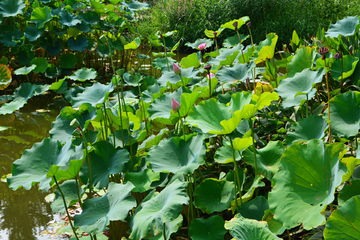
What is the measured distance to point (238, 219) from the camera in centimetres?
89

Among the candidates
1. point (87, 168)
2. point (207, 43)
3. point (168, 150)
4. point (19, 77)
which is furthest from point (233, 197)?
point (19, 77)

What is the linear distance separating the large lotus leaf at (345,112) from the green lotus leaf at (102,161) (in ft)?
2.63

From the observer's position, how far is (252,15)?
19.6 ft

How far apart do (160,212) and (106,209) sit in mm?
263

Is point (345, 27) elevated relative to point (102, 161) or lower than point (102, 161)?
elevated

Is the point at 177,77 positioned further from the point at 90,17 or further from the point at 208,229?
the point at 90,17

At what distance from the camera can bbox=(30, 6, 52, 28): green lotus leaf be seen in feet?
10.5

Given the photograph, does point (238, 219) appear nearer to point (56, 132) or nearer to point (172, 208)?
point (172, 208)

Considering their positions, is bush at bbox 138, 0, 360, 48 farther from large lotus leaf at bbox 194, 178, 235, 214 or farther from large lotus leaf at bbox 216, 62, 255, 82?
large lotus leaf at bbox 194, 178, 235, 214

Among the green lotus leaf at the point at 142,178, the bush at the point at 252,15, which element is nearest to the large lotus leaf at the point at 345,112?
the green lotus leaf at the point at 142,178

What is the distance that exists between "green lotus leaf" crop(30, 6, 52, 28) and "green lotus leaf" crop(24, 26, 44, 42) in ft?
0.31

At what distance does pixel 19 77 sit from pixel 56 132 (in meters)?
2.48

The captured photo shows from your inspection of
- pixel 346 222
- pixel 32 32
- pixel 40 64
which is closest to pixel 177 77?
pixel 346 222

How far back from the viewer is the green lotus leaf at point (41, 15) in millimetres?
3203
